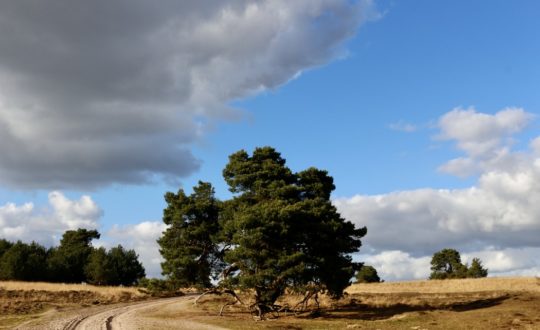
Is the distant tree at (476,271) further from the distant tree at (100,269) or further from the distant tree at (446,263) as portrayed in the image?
the distant tree at (100,269)

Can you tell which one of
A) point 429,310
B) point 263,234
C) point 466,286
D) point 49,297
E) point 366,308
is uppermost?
point 263,234

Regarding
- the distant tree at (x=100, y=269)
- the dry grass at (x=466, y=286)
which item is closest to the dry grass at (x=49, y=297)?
the distant tree at (x=100, y=269)

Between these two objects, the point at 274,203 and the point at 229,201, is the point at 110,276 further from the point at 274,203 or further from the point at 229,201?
the point at 274,203

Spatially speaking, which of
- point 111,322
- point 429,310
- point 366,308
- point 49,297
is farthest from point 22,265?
point 429,310

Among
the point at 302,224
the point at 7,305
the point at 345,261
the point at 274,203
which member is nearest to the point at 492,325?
the point at 345,261

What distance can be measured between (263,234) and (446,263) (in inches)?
3806

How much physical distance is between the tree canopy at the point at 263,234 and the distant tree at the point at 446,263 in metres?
79.0

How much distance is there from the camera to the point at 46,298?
200 ft

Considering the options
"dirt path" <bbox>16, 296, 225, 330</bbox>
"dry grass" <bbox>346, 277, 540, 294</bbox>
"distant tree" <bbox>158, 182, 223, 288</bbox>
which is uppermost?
"distant tree" <bbox>158, 182, 223, 288</bbox>

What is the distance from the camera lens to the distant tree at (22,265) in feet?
309

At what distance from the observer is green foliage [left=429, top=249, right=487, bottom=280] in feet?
380

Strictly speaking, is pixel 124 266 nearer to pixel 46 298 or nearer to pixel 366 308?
pixel 46 298

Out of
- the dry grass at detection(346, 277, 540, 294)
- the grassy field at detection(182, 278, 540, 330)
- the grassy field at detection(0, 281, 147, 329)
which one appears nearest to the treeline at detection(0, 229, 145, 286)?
the grassy field at detection(0, 281, 147, 329)

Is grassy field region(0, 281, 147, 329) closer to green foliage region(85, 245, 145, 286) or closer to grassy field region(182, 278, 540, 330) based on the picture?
grassy field region(182, 278, 540, 330)
